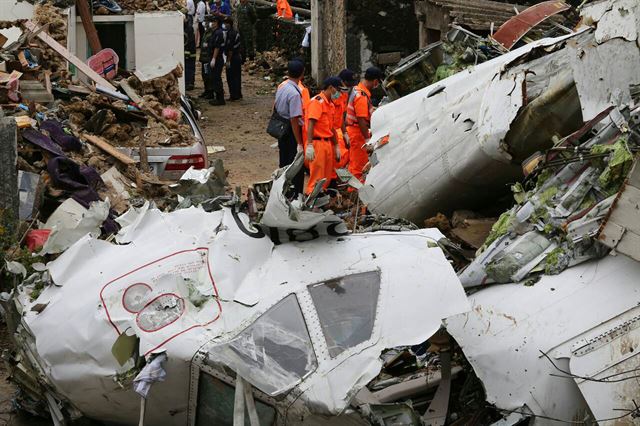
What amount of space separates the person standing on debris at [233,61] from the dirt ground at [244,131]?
0.23 meters

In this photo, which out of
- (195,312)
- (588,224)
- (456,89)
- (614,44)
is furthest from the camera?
(456,89)

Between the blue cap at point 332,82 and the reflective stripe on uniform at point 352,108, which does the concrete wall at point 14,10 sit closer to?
the blue cap at point 332,82

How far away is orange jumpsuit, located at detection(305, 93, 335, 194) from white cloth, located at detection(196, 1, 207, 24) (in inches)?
560

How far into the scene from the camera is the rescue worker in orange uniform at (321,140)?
11.7 meters

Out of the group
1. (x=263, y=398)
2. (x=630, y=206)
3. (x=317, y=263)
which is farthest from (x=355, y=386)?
(x=630, y=206)

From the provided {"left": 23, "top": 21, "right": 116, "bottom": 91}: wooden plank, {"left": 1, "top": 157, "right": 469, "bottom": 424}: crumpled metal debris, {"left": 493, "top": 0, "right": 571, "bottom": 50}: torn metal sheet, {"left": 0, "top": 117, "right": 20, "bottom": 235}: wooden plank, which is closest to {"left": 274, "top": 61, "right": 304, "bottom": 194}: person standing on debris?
{"left": 23, "top": 21, "right": 116, "bottom": 91}: wooden plank

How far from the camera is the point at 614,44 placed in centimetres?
816

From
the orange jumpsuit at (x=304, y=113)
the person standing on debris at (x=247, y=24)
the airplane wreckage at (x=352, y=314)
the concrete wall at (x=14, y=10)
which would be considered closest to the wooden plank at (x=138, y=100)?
the orange jumpsuit at (x=304, y=113)

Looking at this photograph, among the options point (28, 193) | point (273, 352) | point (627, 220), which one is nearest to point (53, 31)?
point (28, 193)

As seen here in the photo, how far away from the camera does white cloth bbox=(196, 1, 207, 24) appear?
25.4 meters

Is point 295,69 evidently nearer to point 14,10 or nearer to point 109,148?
point 109,148

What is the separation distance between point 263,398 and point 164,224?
1.83m

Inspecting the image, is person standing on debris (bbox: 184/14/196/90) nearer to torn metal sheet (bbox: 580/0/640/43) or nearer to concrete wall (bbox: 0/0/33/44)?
concrete wall (bbox: 0/0/33/44)

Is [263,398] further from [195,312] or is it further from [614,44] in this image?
[614,44]
